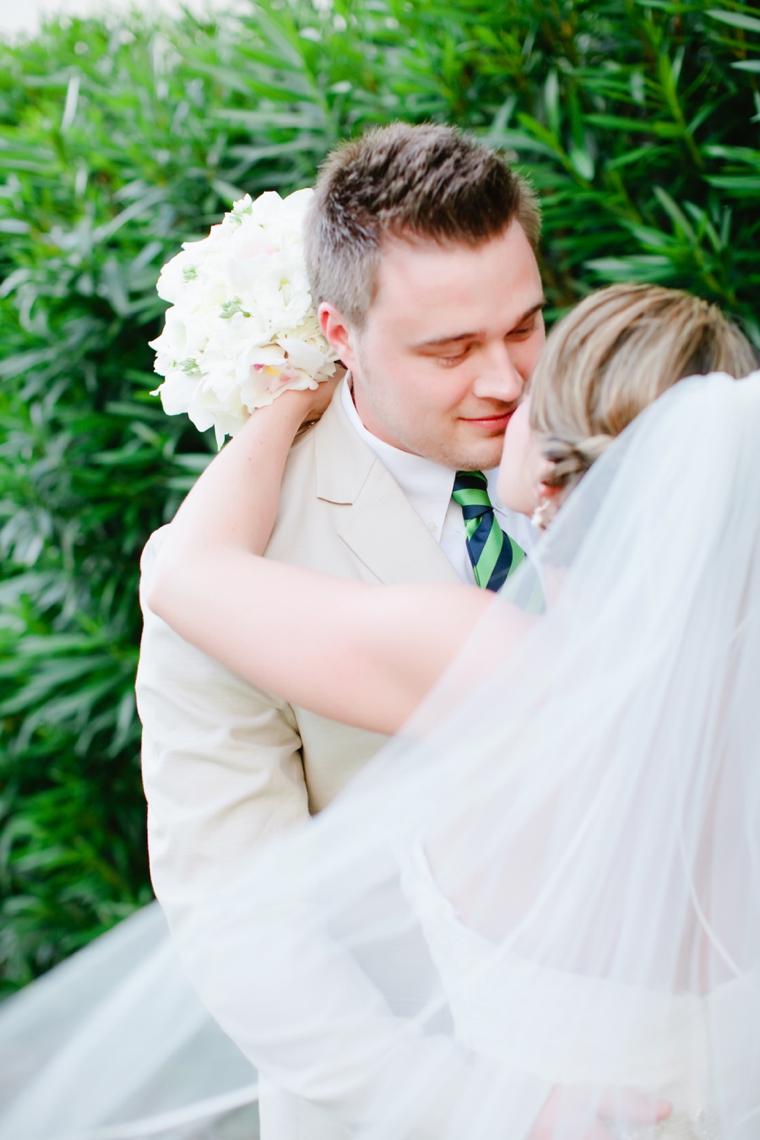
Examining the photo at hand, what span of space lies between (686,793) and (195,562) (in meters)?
0.66

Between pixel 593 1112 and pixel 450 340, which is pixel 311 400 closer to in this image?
pixel 450 340

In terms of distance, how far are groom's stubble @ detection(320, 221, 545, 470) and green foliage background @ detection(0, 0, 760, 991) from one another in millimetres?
749

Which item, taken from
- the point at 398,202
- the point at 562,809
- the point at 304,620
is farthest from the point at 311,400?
the point at 562,809

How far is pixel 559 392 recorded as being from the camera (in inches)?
43.7

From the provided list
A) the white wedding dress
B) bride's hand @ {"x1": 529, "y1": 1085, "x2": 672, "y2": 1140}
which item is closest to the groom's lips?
the white wedding dress

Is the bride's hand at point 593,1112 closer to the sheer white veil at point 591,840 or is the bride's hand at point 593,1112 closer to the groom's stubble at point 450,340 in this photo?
the sheer white veil at point 591,840

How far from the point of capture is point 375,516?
142cm

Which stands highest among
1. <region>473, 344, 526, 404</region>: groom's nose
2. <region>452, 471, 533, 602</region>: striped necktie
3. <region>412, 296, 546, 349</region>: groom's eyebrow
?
<region>412, 296, 546, 349</region>: groom's eyebrow

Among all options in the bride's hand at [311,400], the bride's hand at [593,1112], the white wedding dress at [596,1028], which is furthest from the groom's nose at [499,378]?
the bride's hand at [593,1112]

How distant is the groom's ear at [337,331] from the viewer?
1509 millimetres

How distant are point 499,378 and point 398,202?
317 mm

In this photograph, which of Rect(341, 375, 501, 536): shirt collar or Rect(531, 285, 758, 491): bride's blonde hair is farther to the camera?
Rect(341, 375, 501, 536): shirt collar

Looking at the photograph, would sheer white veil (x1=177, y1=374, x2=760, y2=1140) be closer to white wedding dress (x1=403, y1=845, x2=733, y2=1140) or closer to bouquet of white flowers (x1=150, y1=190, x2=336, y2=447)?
white wedding dress (x1=403, y1=845, x2=733, y2=1140)

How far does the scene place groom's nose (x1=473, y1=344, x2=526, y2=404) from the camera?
1.40 metres
